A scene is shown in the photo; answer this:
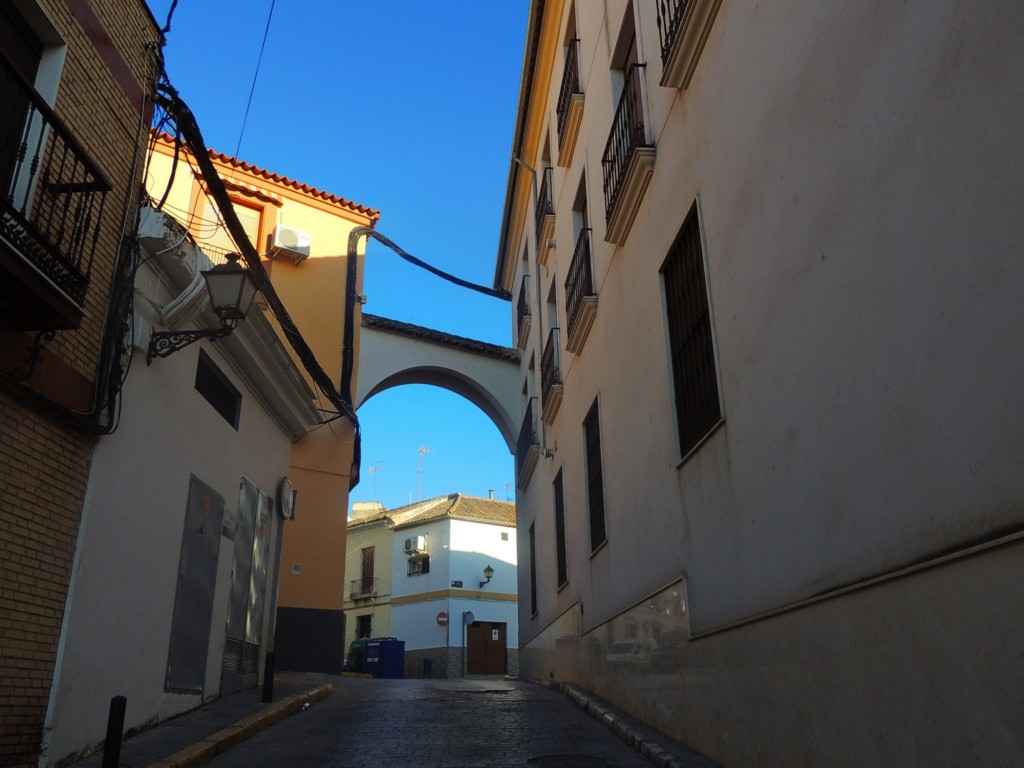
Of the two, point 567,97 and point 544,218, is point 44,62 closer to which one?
point 567,97

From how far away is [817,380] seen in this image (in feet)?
13.7

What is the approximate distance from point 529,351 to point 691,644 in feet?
41.9

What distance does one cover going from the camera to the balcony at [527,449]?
16.1 meters

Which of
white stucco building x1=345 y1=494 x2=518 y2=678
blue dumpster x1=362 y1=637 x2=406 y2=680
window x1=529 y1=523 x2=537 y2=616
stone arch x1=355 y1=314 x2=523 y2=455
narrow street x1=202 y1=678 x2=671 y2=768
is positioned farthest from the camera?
white stucco building x1=345 y1=494 x2=518 y2=678

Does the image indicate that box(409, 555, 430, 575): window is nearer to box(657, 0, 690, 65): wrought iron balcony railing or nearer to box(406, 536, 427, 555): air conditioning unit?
box(406, 536, 427, 555): air conditioning unit

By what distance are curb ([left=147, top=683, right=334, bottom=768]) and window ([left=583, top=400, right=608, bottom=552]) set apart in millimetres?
3781

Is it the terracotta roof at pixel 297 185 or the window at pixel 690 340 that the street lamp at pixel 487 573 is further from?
the window at pixel 690 340

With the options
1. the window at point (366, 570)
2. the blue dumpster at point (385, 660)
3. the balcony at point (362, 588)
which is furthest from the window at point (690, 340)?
the window at point (366, 570)

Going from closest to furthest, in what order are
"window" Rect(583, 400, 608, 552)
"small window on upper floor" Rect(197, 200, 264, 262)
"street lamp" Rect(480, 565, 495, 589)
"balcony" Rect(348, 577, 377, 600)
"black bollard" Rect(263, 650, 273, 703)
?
1. "black bollard" Rect(263, 650, 273, 703)
2. "window" Rect(583, 400, 608, 552)
3. "small window on upper floor" Rect(197, 200, 264, 262)
4. "street lamp" Rect(480, 565, 495, 589)
5. "balcony" Rect(348, 577, 377, 600)

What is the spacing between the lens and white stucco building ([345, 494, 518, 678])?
3384 centimetres

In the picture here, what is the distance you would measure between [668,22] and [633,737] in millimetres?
5640

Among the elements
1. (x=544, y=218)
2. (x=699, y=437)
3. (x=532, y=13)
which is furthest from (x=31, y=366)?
(x=532, y=13)

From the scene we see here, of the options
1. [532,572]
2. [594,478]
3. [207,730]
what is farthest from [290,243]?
[207,730]

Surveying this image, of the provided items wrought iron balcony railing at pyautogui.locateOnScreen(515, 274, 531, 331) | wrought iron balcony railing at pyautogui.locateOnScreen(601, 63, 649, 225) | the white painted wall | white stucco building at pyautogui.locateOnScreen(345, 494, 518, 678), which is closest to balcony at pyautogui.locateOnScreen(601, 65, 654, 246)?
wrought iron balcony railing at pyautogui.locateOnScreen(601, 63, 649, 225)
